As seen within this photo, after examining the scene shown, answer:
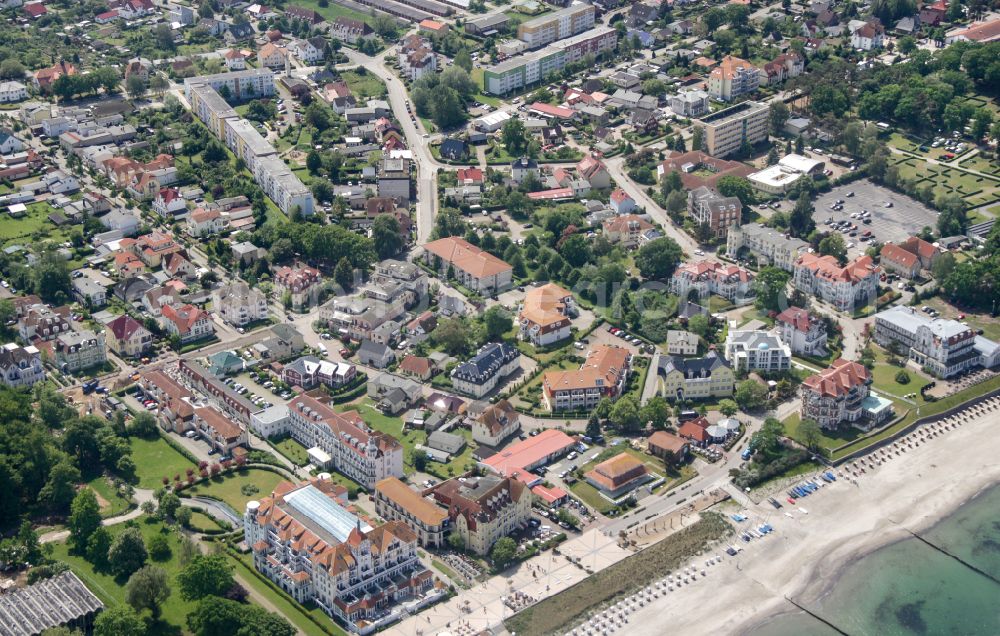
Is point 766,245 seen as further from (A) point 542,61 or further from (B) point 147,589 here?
(B) point 147,589

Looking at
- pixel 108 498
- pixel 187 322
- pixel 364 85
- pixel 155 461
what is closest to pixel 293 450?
pixel 155 461

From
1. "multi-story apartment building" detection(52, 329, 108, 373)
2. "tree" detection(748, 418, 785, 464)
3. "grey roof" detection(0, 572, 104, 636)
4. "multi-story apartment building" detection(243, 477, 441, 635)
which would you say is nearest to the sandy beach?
"tree" detection(748, 418, 785, 464)

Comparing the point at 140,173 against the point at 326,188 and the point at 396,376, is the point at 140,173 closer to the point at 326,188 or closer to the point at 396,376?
the point at 326,188

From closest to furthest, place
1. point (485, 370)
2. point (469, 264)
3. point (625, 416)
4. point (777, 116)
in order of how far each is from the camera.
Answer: point (625, 416), point (485, 370), point (469, 264), point (777, 116)

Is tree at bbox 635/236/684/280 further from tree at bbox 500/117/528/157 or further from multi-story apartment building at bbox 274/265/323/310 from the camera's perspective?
tree at bbox 500/117/528/157

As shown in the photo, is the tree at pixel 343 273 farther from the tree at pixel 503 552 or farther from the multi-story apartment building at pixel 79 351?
the tree at pixel 503 552

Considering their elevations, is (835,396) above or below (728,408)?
above

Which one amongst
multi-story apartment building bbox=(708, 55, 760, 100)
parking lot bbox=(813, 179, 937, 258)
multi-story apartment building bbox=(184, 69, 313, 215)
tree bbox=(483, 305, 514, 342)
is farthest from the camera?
multi-story apartment building bbox=(708, 55, 760, 100)
